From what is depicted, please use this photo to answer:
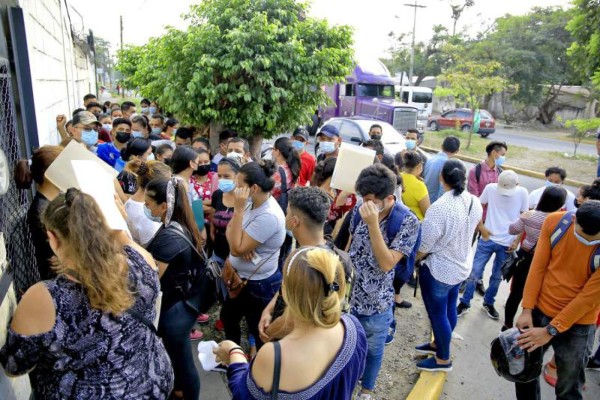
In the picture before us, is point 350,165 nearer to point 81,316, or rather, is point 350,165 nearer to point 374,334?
point 374,334

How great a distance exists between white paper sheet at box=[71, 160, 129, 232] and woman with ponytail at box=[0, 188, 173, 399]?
3.6 inches

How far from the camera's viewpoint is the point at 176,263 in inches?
94.9

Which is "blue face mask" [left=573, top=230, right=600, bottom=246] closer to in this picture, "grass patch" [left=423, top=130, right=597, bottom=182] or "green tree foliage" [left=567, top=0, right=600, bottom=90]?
"green tree foliage" [left=567, top=0, right=600, bottom=90]

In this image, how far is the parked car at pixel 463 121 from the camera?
919 inches

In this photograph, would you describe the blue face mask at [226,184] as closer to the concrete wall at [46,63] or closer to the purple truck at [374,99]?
the concrete wall at [46,63]

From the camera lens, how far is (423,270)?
3.37 m

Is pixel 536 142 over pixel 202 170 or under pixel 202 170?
under

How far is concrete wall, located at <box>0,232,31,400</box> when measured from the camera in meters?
1.83

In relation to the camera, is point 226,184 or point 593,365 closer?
point 226,184

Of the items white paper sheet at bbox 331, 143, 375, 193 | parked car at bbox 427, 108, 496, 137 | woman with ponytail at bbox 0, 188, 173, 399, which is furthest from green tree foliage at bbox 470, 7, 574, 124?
woman with ponytail at bbox 0, 188, 173, 399

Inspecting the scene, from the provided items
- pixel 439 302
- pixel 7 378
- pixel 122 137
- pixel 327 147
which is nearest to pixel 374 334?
pixel 439 302

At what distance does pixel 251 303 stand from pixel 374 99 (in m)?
16.1

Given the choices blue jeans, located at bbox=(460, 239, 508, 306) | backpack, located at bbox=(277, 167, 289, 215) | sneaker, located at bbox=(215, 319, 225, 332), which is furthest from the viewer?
blue jeans, located at bbox=(460, 239, 508, 306)

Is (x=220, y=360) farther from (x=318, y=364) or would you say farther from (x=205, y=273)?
(x=205, y=273)
